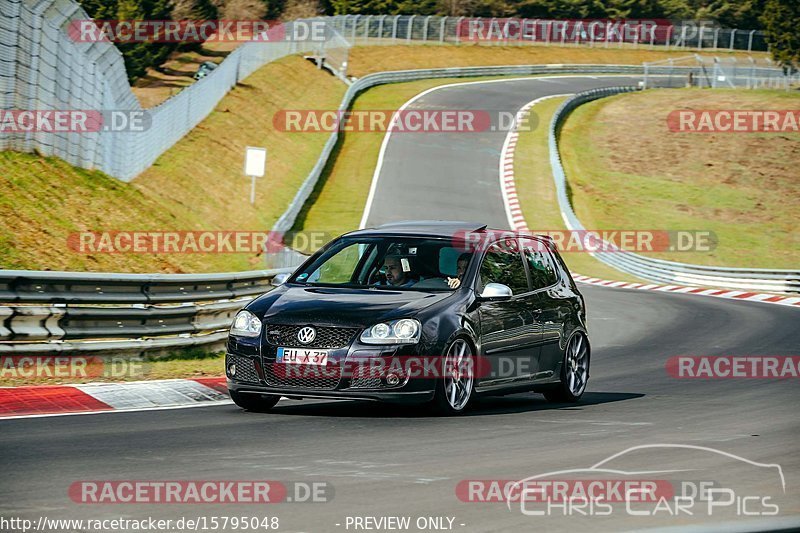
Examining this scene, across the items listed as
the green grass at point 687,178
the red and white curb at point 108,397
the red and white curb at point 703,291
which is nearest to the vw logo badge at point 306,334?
the red and white curb at point 108,397

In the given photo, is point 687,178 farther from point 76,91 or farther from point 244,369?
point 244,369

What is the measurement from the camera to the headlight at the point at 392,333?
10.3m

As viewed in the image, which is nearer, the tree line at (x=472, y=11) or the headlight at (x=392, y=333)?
the headlight at (x=392, y=333)

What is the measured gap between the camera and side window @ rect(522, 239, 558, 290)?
12.4 meters

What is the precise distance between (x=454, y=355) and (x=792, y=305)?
21.6 metres

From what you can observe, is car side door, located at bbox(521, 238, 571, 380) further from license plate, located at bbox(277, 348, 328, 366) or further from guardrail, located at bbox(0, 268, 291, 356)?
guardrail, located at bbox(0, 268, 291, 356)

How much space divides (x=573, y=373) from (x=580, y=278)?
875 inches

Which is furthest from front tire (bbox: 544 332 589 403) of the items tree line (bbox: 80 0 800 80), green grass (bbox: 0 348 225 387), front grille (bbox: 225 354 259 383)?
tree line (bbox: 80 0 800 80)

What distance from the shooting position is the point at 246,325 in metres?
10.7

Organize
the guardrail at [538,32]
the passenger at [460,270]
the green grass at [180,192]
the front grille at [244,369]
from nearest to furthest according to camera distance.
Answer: the front grille at [244,369], the passenger at [460,270], the green grass at [180,192], the guardrail at [538,32]

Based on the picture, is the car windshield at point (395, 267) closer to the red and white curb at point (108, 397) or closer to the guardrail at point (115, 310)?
the red and white curb at point (108, 397)

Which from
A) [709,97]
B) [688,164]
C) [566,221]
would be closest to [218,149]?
[566,221]

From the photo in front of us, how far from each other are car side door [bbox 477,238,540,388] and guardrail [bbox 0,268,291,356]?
13.1 feet

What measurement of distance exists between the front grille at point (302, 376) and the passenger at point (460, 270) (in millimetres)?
1530
